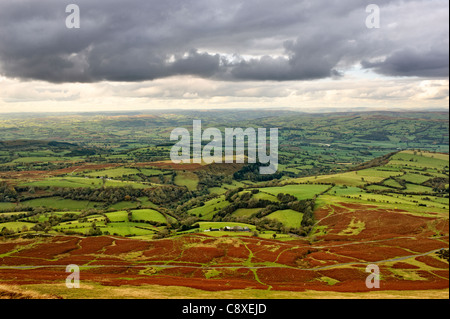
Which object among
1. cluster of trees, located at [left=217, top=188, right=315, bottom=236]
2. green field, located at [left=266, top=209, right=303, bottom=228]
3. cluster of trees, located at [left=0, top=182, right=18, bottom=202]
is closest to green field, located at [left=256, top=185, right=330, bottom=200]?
cluster of trees, located at [left=217, top=188, right=315, bottom=236]

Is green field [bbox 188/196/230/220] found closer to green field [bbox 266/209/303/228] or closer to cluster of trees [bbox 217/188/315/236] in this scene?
cluster of trees [bbox 217/188/315/236]

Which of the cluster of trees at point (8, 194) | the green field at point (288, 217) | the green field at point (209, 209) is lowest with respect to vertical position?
the green field at point (209, 209)

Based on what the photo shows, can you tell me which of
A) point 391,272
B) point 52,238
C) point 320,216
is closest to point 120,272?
point 52,238

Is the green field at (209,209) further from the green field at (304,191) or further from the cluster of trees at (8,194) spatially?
the cluster of trees at (8,194)

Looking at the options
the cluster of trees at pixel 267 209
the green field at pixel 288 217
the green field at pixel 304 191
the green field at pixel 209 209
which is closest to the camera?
the cluster of trees at pixel 267 209

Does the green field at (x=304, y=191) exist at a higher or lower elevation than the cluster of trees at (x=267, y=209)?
higher

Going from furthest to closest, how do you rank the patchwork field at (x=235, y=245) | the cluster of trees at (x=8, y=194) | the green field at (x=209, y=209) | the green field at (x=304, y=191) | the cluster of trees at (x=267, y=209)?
the cluster of trees at (x=8, y=194)
the green field at (x=209, y=209)
the green field at (x=304, y=191)
the cluster of trees at (x=267, y=209)
the patchwork field at (x=235, y=245)

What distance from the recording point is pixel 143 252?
82.6 m

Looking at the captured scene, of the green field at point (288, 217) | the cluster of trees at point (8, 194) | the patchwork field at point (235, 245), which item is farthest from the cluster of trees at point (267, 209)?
the cluster of trees at point (8, 194)

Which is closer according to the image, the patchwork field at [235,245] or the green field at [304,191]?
the patchwork field at [235,245]

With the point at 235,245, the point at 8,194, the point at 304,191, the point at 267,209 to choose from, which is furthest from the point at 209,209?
the point at 8,194

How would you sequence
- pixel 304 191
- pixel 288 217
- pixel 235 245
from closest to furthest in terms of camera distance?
pixel 235 245 → pixel 288 217 → pixel 304 191

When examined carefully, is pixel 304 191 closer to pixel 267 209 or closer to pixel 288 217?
pixel 267 209

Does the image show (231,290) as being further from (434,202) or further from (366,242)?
(434,202)
